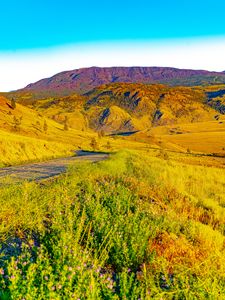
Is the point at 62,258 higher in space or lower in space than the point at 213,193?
higher

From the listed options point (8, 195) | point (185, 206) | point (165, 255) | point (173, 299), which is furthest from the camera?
point (185, 206)

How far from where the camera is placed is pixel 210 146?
95438 mm

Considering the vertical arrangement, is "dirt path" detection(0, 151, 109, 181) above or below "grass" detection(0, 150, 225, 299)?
below

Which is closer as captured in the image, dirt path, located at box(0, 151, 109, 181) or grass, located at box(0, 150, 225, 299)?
grass, located at box(0, 150, 225, 299)

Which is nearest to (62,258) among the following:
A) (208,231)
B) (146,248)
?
(146,248)

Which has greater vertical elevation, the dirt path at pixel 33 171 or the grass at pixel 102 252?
the grass at pixel 102 252

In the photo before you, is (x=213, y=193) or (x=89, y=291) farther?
(x=213, y=193)

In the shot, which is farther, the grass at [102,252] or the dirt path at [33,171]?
the dirt path at [33,171]

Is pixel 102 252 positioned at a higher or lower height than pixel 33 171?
higher

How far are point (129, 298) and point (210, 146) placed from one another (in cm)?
9451

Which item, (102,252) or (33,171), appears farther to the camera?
(33,171)

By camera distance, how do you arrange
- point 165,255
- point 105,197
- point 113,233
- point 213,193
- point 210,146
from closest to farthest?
point 113,233, point 165,255, point 105,197, point 213,193, point 210,146

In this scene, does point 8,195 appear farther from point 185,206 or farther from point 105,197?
point 185,206

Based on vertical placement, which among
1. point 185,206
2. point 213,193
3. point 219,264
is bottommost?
point 213,193
